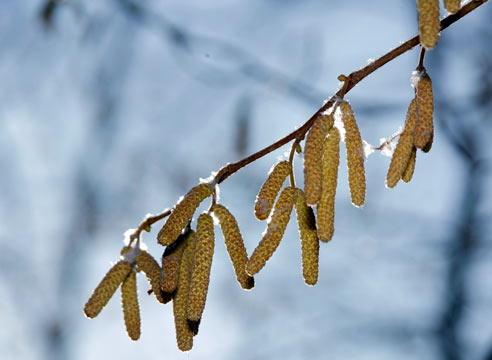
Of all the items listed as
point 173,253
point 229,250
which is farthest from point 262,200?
point 173,253

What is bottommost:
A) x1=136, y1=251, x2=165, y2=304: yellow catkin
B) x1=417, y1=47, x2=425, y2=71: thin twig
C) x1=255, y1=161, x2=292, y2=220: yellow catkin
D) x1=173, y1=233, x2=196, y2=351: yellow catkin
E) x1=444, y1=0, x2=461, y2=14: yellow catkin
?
x1=173, y1=233, x2=196, y2=351: yellow catkin

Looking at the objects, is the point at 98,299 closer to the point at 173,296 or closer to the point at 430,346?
the point at 173,296

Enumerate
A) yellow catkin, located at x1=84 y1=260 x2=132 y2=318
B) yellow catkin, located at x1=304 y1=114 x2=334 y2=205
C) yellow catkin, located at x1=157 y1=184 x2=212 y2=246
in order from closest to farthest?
yellow catkin, located at x1=304 y1=114 x2=334 y2=205 < yellow catkin, located at x1=157 y1=184 x2=212 y2=246 < yellow catkin, located at x1=84 y1=260 x2=132 y2=318

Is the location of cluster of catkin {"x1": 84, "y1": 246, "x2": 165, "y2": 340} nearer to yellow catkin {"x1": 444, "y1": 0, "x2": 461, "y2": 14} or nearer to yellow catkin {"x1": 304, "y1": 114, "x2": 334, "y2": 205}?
yellow catkin {"x1": 304, "y1": 114, "x2": 334, "y2": 205}

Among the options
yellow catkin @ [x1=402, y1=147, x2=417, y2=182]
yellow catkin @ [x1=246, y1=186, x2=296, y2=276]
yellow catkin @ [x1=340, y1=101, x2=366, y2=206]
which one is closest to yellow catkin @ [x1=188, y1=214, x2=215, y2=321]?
yellow catkin @ [x1=246, y1=186, x2=296, y2=276]

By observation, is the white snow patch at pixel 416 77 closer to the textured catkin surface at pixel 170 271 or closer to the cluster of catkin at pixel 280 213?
the cluster of catkin at pixel 280 213

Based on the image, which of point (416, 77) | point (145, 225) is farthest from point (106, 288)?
point (416, 77)

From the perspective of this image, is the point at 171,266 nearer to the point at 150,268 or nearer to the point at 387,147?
the point at 150,268
